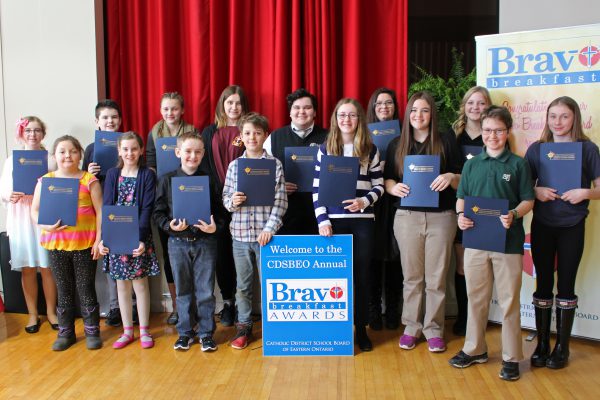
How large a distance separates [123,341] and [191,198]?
1013 millimetres

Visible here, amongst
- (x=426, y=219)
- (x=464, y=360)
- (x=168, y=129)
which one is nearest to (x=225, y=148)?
(x=168, y=129)

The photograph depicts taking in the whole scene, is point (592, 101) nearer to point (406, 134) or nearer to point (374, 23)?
point (406, 134)

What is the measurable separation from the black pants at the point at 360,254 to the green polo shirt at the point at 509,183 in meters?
0.67

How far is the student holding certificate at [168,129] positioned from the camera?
3.62 meters

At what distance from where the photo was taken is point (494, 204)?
2713mm

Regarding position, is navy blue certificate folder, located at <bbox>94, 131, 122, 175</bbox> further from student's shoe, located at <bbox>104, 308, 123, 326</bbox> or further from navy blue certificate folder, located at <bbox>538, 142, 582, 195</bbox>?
navy blue certificate folder, located at <bbox>538, 142, 582, 195</bbox>

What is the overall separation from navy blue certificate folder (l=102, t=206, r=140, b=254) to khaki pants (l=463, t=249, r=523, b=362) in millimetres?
1844

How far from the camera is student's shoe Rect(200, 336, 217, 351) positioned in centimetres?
320

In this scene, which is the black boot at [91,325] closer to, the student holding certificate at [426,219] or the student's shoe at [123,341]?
the student's shoe at [123,341]

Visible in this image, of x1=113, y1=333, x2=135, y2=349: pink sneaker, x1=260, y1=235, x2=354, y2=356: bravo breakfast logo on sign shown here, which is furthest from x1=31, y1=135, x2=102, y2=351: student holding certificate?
x1=260, y1=235, x2=354, y2=356: bravo breakfast logo on sign

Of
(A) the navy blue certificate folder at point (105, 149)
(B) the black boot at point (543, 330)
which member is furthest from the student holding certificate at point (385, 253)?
(A) the navy blue certificate folder at point (105, 149)

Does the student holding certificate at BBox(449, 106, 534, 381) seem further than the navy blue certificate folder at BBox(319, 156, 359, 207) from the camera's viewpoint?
No

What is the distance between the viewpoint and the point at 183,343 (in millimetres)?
3238

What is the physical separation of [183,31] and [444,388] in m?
3.07
